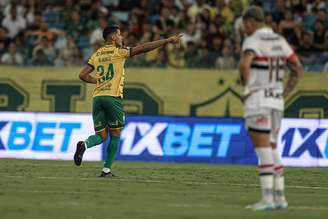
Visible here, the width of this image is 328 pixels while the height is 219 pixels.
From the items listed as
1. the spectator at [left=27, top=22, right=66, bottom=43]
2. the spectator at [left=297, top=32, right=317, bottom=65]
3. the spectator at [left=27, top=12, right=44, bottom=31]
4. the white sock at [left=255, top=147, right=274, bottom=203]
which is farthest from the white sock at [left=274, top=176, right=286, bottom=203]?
the spectator at [left=27, top=12, right=44, bottom=31]

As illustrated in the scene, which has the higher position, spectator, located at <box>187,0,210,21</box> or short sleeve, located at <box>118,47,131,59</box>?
spectator, located at <box>187,0,210,21</box>

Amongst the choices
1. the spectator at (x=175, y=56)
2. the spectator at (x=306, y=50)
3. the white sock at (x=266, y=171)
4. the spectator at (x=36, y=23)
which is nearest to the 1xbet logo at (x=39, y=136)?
the spectator at (x=175, y=56)

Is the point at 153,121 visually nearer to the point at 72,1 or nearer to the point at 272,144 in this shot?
the point at 72,1

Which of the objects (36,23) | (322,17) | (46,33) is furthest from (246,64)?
(36,23)

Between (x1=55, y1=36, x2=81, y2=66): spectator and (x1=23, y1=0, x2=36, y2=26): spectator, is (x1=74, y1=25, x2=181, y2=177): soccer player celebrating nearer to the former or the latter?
(x1=55, y1=36, x2=81, y2=66): spectator

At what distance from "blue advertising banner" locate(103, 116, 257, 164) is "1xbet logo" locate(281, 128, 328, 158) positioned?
0.83 m

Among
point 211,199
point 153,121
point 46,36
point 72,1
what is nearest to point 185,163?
point 153,121

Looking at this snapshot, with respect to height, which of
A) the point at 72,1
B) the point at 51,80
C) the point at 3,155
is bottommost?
the point at 3,155

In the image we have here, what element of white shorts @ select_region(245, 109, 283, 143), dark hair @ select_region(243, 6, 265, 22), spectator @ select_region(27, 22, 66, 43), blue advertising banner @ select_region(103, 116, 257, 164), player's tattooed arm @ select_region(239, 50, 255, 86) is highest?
dark hair @ select_region(243, 6, 265, 22)

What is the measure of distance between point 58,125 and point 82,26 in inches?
161

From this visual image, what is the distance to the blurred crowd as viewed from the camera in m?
24.1

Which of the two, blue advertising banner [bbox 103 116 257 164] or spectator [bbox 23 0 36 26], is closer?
blue advertising banner [bbox 103 116 257 164]

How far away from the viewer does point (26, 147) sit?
23.1 meters

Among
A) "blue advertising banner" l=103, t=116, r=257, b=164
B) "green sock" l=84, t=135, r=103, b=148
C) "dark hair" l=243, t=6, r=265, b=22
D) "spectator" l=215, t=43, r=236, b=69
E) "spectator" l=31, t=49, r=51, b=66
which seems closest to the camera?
"dark hair" l=243, t=6, r=265, b=22
